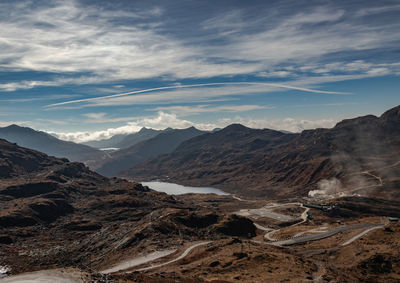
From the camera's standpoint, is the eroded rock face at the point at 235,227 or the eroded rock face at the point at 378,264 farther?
the eroded rock face at the point at 235,227

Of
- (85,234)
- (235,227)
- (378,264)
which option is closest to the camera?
(378,264)

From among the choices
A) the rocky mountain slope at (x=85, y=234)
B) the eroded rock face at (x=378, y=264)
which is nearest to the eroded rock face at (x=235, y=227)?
the rocky mountain slope at (x=85, y=234)

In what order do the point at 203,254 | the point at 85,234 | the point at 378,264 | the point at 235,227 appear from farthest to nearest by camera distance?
1. the point at 85,234
2. the point at 235,227
3. the point at 203,254
4. the point at 378,264

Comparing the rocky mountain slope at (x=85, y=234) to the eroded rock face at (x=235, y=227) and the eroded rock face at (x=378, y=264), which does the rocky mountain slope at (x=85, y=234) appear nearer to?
the eroded rock face at (x=235, y=227)

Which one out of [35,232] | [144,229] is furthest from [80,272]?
[35,232]

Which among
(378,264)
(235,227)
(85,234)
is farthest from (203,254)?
(85,234)

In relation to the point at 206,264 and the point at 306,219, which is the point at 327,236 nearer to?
the point at 206,264

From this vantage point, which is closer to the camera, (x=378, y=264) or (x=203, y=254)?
(x=378, y=264)

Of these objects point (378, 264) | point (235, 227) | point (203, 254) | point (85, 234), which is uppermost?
point (378, 264)

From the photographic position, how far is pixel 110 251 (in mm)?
94312

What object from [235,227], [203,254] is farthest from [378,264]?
[235,227]

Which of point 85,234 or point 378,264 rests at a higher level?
point 378,264

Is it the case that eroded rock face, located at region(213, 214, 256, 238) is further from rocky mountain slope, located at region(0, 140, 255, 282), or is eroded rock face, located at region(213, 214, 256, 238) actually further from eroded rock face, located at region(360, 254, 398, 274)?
eroded rock face, located at region(360, 254, 398, 274)

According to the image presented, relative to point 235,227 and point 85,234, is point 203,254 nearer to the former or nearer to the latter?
point 235,227
